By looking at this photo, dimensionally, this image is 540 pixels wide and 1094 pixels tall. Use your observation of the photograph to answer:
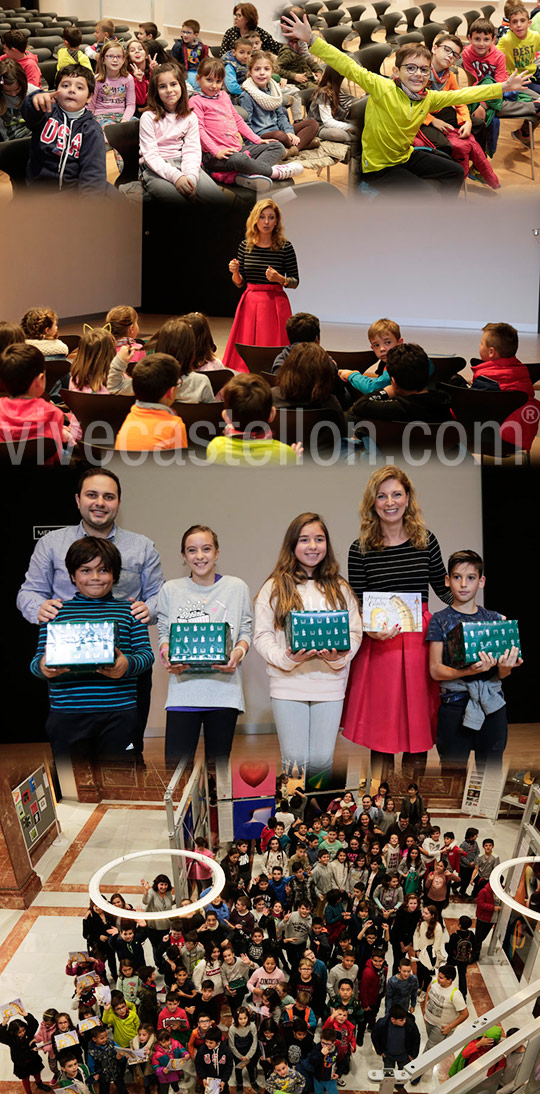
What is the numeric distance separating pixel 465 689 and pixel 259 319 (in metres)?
2.96

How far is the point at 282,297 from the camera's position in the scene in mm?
7078

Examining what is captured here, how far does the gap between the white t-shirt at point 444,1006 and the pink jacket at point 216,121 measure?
5524 millimetres

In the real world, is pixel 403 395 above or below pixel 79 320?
below

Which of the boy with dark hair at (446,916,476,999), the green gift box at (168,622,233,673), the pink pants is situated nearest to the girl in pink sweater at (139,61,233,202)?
the pink pants

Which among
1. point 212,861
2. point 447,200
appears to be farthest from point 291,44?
point 212,861

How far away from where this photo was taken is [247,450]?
541 cm

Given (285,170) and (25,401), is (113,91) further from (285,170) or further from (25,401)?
(25,401)

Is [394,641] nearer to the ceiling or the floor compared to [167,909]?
nearer to the ceiling

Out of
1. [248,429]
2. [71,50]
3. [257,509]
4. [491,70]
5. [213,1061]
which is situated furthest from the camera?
[491,70]

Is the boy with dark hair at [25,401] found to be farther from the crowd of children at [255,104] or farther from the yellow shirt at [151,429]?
the crowd of children at [255,104]

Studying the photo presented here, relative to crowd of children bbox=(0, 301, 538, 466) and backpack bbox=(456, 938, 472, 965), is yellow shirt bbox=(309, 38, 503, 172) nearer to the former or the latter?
crowd of children bbox=(0, 301, 538, 466)

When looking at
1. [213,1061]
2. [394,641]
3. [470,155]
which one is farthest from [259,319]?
[213,1061]

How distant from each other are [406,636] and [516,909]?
1271 millimetres

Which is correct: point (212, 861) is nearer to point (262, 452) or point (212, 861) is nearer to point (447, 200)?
point (262, 452)
